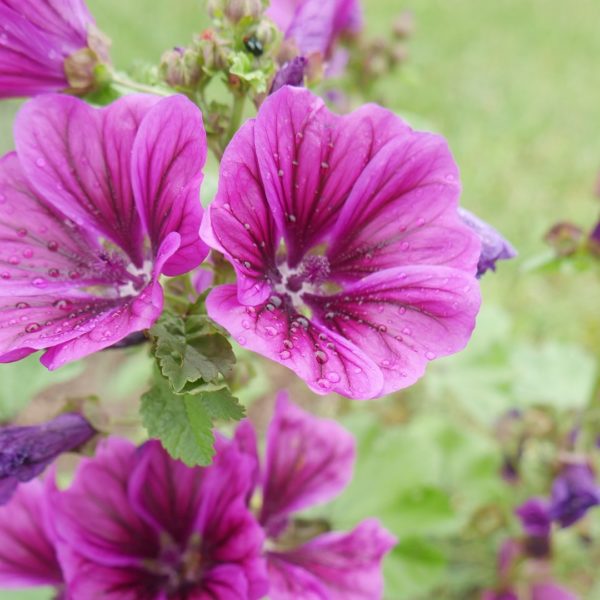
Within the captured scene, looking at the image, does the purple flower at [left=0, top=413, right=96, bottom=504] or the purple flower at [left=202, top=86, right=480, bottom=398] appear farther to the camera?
the purple flower at [left=0, top=413, right=96, bottom=504]

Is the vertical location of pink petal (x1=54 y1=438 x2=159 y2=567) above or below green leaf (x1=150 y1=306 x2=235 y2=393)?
below

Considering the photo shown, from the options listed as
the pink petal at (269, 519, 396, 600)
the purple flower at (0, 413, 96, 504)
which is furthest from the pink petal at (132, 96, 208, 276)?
the pink petal at (269, 519, 396, 600)

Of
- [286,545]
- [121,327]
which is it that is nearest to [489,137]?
[286,545]

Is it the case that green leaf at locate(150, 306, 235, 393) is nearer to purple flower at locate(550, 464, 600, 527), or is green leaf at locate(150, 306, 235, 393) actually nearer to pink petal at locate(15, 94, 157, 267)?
pink petal at locate(15, 94, 157, 267)

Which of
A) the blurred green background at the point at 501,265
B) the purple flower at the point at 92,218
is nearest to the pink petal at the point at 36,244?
the purple flower at the point at 92,218

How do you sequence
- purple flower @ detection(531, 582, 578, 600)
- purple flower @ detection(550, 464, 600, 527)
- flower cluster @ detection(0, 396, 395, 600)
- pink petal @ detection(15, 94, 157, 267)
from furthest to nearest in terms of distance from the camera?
purple flower @ detection(531, 582, 578, 600), purple flower @ detection(550, 464, 600, 527), flower cluster @ detection(0, 396, 395, 600), pink petal @ detection(15, 94, 157, 267)

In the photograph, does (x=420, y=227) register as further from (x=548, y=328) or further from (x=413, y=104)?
(x=413, y=104)

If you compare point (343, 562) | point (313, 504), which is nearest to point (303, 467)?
point (313, 504)

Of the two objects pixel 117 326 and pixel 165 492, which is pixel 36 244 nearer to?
pixel 117 326
